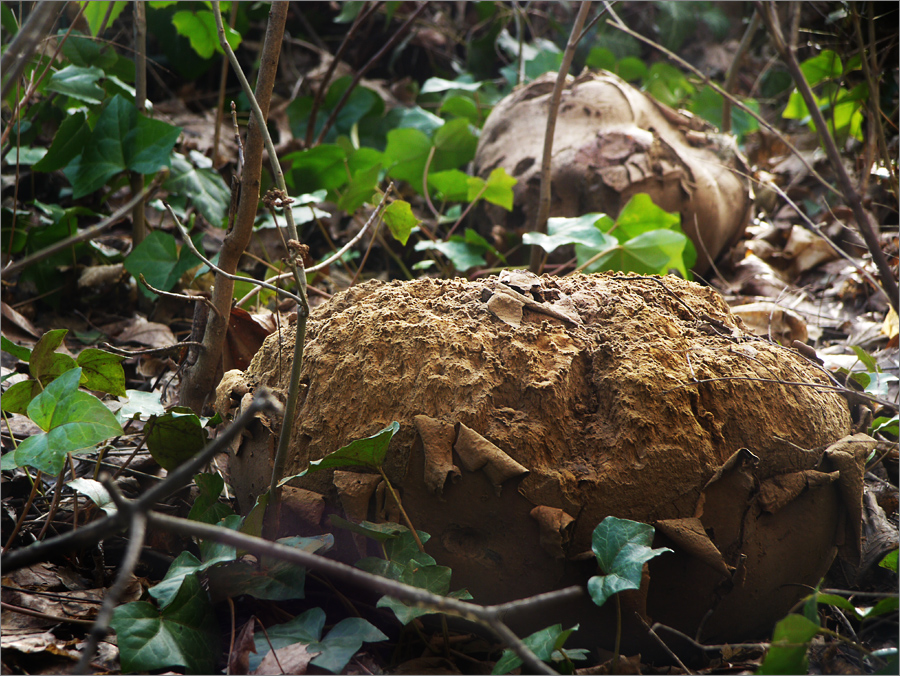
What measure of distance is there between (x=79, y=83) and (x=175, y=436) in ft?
5.84

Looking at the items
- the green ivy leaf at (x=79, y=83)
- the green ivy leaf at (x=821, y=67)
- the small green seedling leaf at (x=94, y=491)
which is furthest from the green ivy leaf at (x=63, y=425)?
the green ivy leaf at (x=821, y=67)

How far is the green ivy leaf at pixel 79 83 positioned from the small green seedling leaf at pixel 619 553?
Answer: 2.48 meters

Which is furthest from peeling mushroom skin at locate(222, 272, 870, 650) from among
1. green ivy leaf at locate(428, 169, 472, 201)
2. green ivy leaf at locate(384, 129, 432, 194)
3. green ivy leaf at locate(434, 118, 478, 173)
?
green ivy leaf at locate(434, 118, 478, 173)

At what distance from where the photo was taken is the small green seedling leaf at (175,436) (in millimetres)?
1520

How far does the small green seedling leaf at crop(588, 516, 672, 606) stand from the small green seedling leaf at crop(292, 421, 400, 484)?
0.41 meters

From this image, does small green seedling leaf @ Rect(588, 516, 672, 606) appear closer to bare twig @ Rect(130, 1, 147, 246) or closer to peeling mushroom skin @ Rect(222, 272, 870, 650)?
peeling mushroom skin @ Rect(222, 272, 870, 650)

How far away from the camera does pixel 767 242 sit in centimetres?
375

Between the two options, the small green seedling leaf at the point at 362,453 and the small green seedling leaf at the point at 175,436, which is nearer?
the small green seedling leaf at the point at 362,453

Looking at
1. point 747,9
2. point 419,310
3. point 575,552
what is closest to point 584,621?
point 575,552

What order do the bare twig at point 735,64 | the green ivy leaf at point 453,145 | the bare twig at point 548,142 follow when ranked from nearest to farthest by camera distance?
1. the bare twig at point 548,142
2. the green ivy leaf at point 453,145
3. the bare twig at point 735,64

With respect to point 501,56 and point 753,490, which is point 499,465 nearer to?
point 753,490

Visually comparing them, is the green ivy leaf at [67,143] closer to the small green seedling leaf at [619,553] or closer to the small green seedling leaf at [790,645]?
the small green seedling leaf at [619,553]

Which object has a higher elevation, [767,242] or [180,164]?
[180,164]

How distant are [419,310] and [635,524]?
2.11 feet
